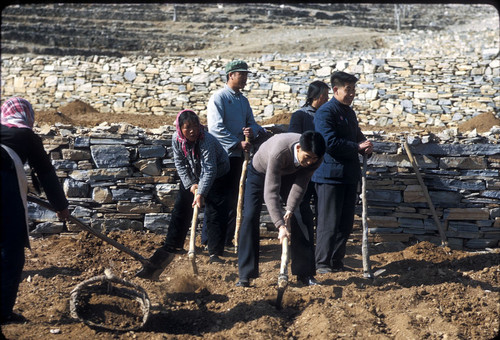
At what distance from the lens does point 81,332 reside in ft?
12.9


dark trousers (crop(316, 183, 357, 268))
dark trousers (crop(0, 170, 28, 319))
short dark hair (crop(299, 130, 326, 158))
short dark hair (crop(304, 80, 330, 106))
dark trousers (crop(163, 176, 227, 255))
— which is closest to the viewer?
dark trousers (crop(0, 170, 28, 319))

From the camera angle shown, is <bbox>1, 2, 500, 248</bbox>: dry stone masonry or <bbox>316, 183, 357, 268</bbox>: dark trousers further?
<bbox>1, 2, 500, 248</bbox>: dry stone masonry

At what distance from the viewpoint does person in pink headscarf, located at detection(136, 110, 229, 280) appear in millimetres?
5047

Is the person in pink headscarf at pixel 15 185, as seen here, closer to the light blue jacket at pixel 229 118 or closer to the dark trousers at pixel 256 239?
the dark trousers at pixel 256 239

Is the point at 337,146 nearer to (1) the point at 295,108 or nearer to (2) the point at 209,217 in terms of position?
(2) the point at 209,217

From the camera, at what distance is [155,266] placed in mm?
5043

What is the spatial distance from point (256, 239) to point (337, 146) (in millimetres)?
1184

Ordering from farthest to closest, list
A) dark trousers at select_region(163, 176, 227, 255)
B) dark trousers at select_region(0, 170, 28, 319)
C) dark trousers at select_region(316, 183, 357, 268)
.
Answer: dark trousers at select_region(316, 183, 357, 268), dark trousers at select_region(163, 176, 227, 255), dark trousers at select_region(0, 170, 28, 319)

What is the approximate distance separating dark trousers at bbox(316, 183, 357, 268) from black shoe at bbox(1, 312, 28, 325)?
108 inches

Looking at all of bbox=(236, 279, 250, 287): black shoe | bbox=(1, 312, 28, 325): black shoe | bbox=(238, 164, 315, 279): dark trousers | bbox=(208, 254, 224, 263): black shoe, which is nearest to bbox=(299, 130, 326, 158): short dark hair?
bbox=(238, 164, 315, 279): dark trousers

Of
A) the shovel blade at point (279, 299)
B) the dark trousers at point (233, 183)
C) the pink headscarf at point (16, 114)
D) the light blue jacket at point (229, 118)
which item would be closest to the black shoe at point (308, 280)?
the shovel blade at point (279, 299)

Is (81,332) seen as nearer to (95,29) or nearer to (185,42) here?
(185,42)

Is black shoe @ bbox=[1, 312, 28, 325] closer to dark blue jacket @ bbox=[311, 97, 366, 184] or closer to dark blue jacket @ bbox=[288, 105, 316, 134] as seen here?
dark blue jacket @ bbox=[311, 97, 366, 184]

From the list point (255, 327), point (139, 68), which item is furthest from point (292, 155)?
point (139, 68)
